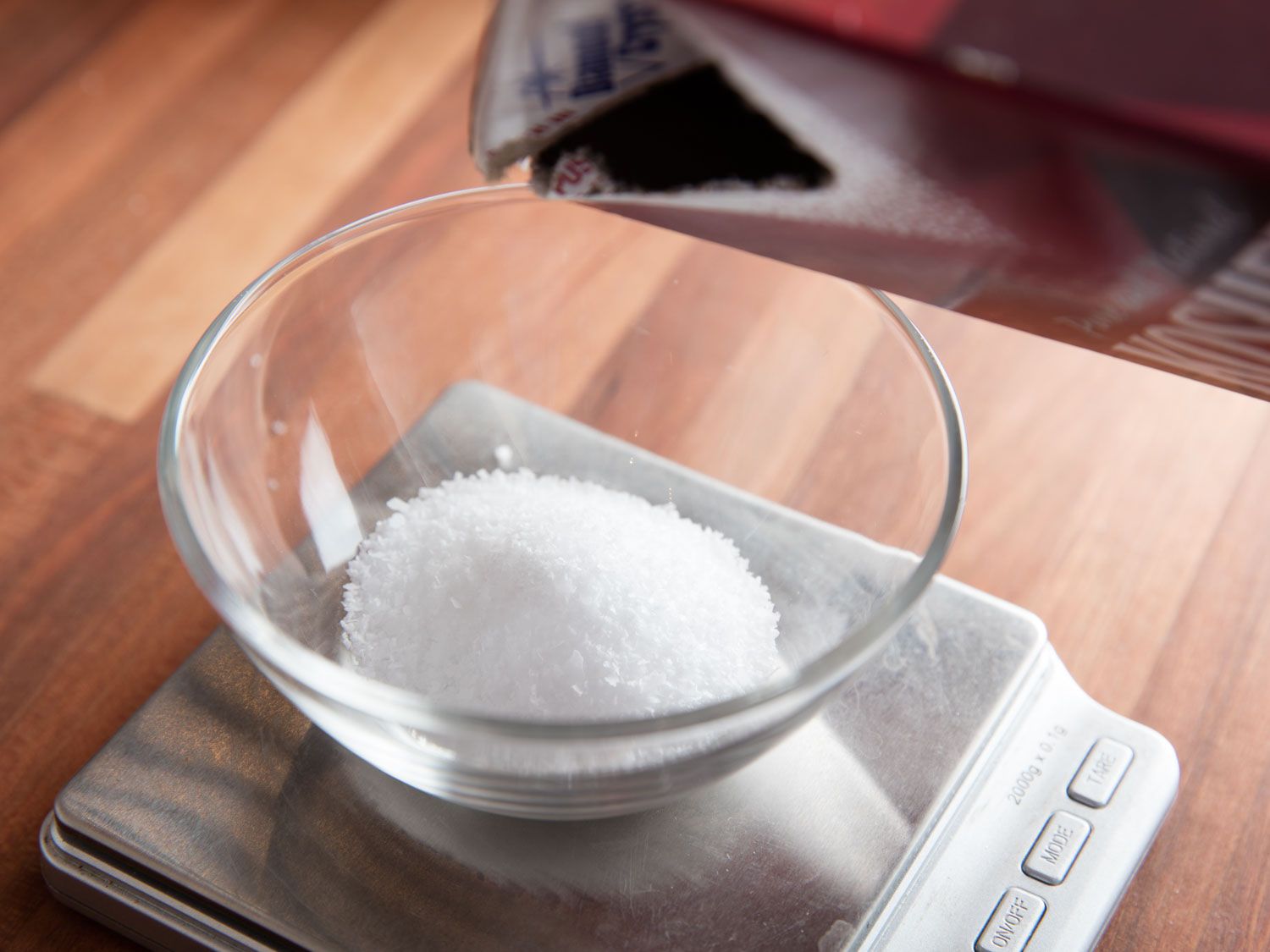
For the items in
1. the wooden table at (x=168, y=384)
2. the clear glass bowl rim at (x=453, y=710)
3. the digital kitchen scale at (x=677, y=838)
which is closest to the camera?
the clear glass bowl rim at (x=453, y=710)

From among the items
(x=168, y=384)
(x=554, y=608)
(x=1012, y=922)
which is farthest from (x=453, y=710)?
(x=168, y=384)

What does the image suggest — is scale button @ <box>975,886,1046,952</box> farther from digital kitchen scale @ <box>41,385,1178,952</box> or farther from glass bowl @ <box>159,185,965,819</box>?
glass bowl @ <box>159,185,965,819</box>

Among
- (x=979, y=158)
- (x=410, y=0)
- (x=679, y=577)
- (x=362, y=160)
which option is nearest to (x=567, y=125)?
(x=979, y=158)

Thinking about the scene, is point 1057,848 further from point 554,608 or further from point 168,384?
point 168,384

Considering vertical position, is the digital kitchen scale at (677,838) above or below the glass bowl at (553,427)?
below

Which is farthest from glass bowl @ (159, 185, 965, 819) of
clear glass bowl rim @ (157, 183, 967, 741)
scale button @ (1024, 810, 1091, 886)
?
scale button @ (1024, 810, 1091, 886)

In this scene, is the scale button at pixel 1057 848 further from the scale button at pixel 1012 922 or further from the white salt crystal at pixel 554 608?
the white salt crystal at pixel 554 608

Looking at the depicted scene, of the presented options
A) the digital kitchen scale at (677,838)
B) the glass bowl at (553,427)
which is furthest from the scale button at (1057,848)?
the glass bowl at (553,427)
